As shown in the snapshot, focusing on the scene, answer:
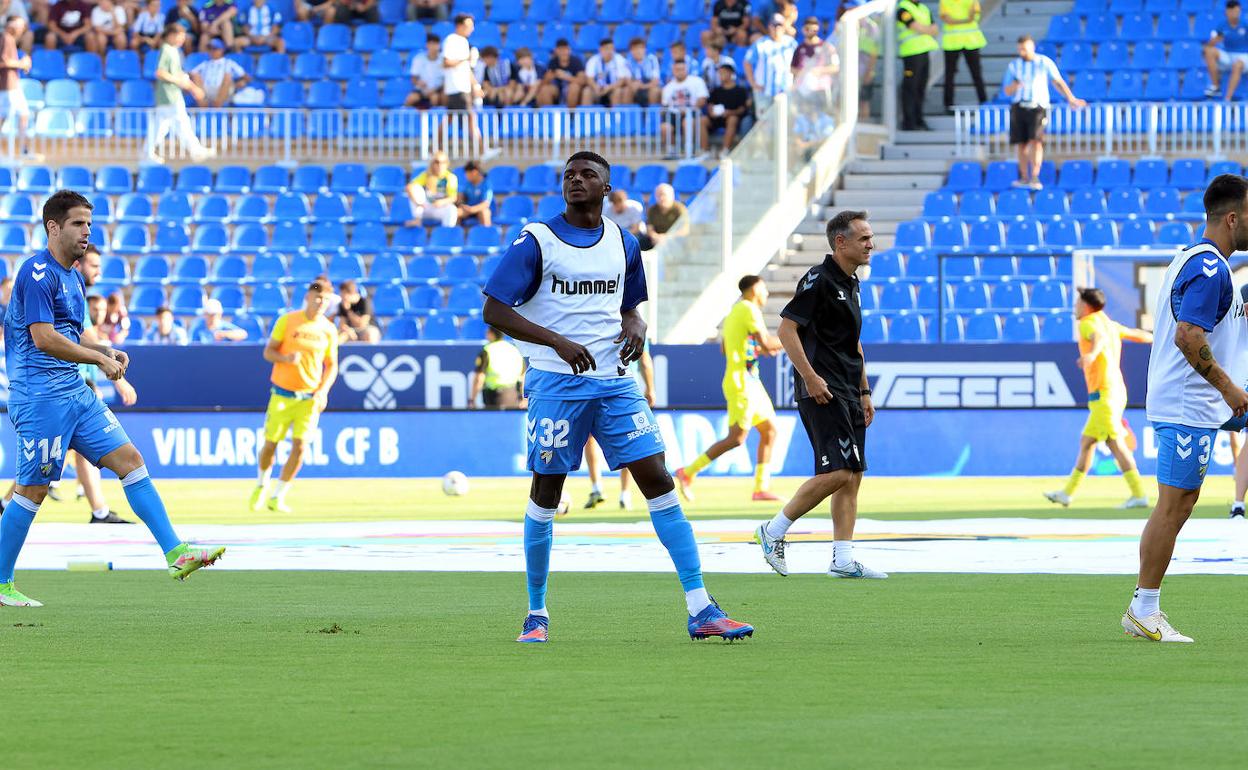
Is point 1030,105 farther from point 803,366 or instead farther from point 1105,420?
point 803,366

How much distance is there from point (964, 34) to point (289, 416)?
15.7 m

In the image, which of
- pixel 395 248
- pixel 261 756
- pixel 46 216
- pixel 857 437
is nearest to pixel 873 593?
pixel 857 437

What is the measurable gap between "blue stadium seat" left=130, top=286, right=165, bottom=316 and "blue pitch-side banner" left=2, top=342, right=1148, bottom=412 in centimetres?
329

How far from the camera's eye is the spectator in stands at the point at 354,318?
27297mm

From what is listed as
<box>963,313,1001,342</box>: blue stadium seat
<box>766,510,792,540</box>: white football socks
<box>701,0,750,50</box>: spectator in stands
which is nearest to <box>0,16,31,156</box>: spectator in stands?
<box>701,0,750,50</box>: spectator in stands

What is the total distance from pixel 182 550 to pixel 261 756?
4.84 metres

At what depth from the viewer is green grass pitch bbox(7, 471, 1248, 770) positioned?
19.8ft

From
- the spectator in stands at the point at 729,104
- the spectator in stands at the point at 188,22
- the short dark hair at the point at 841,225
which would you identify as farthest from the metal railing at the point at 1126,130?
the short dark hair at the point at 841,225

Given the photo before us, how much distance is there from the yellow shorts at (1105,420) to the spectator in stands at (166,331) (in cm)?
1319

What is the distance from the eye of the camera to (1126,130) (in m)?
31.4

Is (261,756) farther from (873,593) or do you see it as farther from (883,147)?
(883,147)

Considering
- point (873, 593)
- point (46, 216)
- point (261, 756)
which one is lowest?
point (873, 593)

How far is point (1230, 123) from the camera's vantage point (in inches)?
1219

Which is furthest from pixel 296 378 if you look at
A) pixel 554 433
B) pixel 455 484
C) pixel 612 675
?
pixel 612 675
